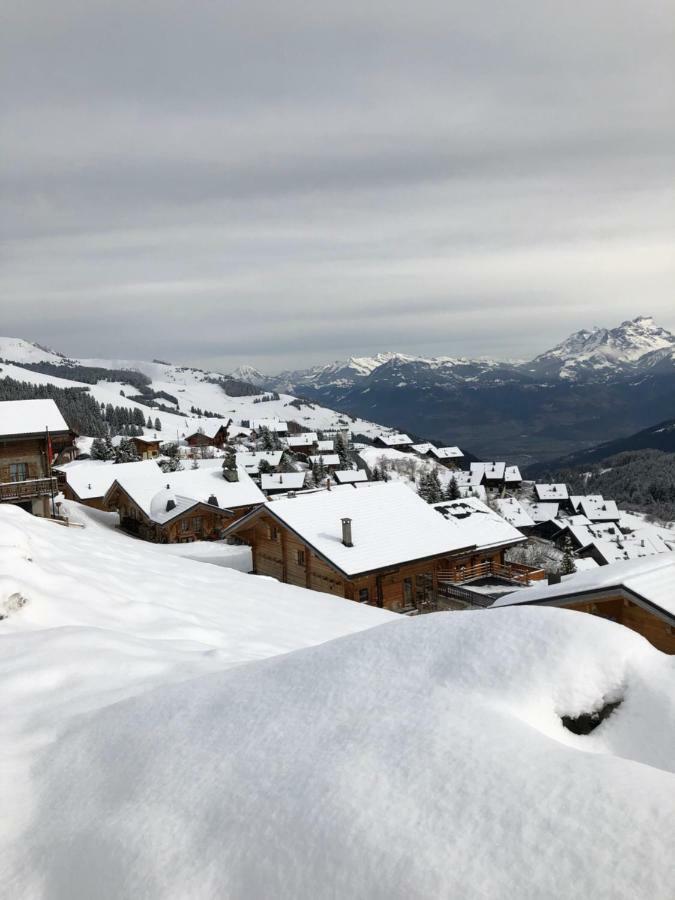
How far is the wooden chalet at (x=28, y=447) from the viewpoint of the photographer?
2995 cm

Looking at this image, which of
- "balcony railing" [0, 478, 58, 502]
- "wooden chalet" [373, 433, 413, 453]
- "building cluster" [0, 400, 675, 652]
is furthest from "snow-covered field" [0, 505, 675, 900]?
"wooden chalet" [373, 433, 413, 453]

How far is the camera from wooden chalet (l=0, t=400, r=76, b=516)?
2995cm

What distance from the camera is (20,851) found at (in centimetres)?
414

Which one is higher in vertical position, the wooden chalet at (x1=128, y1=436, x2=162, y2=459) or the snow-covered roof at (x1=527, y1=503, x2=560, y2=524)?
the wooden chalet at (x1=128, y1=436, x2=162, y2=459)

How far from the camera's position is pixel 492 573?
3409 centimetres

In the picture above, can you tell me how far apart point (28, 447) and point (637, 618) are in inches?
1132

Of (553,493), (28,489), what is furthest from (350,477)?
(28,489)

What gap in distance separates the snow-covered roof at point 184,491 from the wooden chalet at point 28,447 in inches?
526

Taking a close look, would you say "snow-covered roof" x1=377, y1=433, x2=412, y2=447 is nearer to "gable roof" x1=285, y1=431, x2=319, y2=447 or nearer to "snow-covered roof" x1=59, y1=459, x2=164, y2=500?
"gable roof" x1=285, y1=431, x2=319, y2=447

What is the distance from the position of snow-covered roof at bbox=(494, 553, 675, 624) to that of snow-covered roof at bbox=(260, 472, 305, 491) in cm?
6850

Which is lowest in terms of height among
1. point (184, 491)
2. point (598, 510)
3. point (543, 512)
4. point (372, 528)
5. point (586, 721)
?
point (598, 510)

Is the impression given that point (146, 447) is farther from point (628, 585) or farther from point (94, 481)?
point (628, 585)

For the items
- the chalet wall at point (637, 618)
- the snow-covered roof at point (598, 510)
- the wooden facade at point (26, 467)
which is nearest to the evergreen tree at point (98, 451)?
the wooden facade at point (26, 467)

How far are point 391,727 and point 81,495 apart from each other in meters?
60.3
